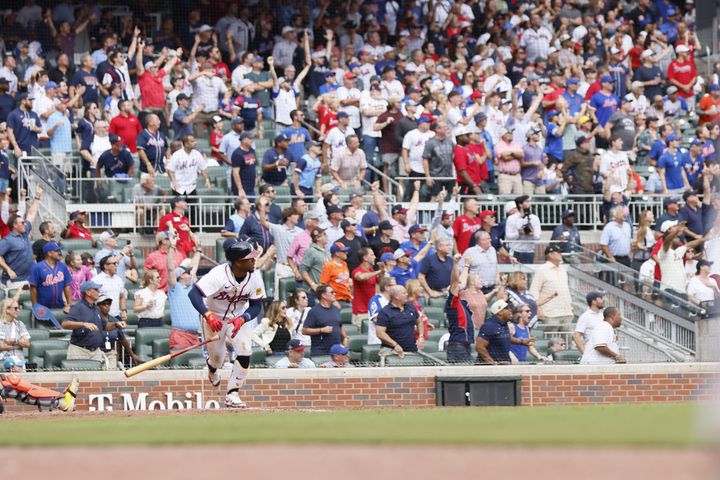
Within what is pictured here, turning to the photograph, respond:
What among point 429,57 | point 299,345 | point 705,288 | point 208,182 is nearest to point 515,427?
point 299,345

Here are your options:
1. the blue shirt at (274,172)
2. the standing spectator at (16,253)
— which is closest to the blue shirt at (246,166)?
the blue shirt at (274,172)

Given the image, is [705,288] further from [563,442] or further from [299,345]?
[563,442]

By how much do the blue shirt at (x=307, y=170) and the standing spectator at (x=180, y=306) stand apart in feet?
11.6

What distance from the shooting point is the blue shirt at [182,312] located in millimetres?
16031

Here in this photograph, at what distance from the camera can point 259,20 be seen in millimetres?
23812

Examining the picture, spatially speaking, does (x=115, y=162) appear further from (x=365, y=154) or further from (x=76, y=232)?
(x=365, y=154)

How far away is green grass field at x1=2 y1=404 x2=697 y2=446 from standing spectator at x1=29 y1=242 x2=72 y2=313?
4.13 meters

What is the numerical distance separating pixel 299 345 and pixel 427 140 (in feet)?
19.0

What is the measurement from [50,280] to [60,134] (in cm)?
404

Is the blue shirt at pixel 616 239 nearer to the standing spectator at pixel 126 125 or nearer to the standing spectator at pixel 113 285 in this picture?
the standing spectator at pixel 126 125

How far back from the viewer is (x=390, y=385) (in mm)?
15609

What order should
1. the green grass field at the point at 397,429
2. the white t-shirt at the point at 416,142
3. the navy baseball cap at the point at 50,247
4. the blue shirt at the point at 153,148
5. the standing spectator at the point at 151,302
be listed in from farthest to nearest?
the white t-shirt at the point at 416,142 < the blue shirt at the point at 153,148 < the navy baseball cap at the point at 50,247 < the standing spectator at the point at 151,302 < the green grass field at the point at 397,429

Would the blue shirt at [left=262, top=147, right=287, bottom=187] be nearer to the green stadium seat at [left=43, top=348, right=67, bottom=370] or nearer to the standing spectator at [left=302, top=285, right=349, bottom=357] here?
the standing spectator at [left=302, top=285, right=349, bottom=357]

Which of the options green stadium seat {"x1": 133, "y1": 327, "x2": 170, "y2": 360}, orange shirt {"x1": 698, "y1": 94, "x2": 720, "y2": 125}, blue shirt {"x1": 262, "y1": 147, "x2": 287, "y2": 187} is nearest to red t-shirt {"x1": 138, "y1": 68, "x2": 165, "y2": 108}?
blue shirt {"x1": 262, "y1": 147, "x2": 287, "y2": 187}
